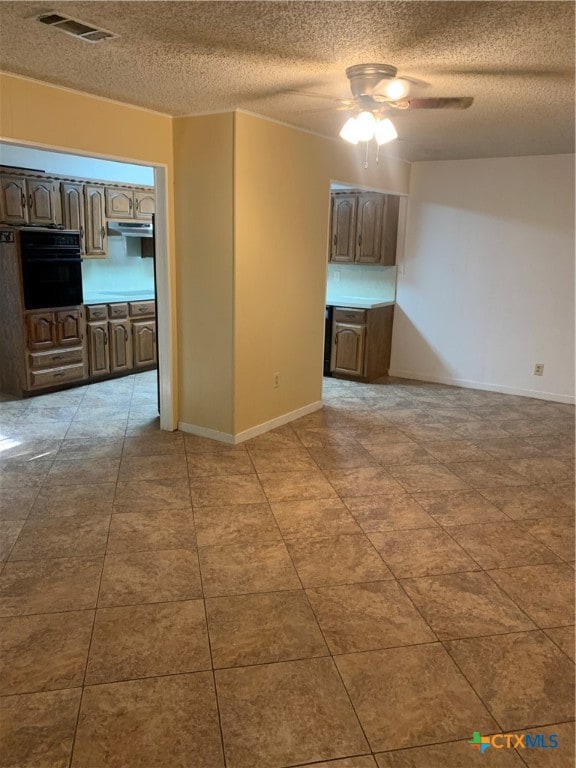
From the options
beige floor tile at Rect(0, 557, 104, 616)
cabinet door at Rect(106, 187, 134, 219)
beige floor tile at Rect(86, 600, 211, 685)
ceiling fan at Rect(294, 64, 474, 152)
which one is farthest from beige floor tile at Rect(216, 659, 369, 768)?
cabinet door at Rect(106, 187, 134, 219)

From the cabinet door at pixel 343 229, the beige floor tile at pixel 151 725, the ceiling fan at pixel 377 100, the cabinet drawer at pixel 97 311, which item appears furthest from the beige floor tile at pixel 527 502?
the cabinet drawer at pixel 97 311

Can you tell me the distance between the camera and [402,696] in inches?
80.7

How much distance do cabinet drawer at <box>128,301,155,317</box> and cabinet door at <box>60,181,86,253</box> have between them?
0.79m

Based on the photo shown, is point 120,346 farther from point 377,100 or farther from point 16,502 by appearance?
point 377,100

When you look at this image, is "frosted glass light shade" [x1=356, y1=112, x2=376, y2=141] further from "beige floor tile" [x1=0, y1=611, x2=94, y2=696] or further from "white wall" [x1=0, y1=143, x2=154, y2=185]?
"white wall" [x1=0, y1=143, x2=154, y2=185]

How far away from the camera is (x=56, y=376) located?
571 centimetres

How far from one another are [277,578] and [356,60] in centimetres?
246

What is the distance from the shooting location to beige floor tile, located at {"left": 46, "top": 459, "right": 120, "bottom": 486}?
372 centimetres

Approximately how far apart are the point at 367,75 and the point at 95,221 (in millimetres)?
4222

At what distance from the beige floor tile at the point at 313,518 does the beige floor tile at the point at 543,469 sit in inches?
56.7

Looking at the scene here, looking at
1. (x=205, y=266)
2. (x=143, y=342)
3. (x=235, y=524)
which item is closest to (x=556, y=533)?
(x=235, y=524)

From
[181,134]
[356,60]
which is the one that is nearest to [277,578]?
[356,60]

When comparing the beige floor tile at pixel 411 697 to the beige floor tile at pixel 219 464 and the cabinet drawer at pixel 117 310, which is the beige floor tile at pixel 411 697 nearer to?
the beige floor tile at pixel 219 464

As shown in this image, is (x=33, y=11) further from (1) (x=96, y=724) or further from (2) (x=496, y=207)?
(2) (x=496, y=207)
